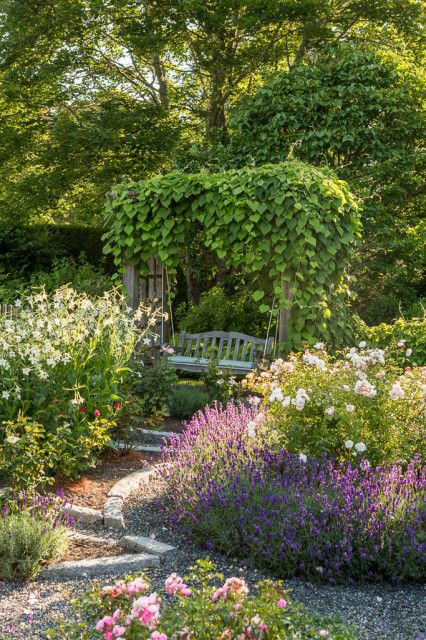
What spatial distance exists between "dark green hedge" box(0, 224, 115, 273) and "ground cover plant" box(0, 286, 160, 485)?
26.2 feet

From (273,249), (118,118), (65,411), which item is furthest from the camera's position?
(118,118)

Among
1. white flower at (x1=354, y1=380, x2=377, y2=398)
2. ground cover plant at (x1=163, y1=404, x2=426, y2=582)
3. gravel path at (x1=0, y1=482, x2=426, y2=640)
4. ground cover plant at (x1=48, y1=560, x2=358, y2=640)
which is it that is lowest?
gravel path at (x1=0, y1=482, x2=426, y2=640)

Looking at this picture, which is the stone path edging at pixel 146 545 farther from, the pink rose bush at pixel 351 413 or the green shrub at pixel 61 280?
the green shrub at pixel 61 280

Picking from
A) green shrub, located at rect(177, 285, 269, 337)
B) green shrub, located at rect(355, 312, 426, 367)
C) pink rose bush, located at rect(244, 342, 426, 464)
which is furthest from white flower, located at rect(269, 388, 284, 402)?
green shrub, located at rect(177, 285, 269, 337)

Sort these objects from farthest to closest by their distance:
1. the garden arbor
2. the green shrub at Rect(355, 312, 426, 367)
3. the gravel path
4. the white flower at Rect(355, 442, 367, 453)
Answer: the green shrub at Rect(355, 312, 426, 367)
the garden arbor
the white flower at Rect(355, 442, 367, 453)
the gravel path

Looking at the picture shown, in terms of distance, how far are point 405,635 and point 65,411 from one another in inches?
99.8

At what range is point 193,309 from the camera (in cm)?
1041

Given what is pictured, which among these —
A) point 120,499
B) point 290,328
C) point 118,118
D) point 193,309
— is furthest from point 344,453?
point 118,118

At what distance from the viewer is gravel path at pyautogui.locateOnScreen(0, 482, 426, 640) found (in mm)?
2840

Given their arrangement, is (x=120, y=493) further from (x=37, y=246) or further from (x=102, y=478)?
(x=37, y=246)

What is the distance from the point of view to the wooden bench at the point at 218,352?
7770 millimetres

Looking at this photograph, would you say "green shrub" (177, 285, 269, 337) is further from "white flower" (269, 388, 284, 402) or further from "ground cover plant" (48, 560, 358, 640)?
"ground cover plant" (48, 560, 358, 640)

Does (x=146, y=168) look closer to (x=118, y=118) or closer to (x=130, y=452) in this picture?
(x=118, y=118)

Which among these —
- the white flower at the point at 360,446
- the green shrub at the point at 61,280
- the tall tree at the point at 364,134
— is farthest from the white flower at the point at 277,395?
the green shrub at the point at 61,280
